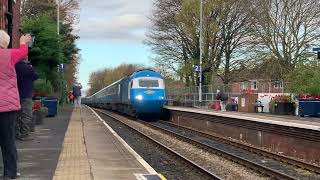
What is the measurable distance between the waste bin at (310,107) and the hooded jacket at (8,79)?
24.2 meters

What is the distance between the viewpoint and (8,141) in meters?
7.84

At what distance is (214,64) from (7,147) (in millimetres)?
48795

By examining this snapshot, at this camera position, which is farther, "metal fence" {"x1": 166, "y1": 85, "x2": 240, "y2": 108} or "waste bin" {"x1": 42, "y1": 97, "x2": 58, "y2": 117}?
"metal fence" {"x1": 166, "y1": 85, "x2": 240, "y2": 108}

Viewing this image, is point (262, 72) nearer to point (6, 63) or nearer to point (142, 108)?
point (142, 108)

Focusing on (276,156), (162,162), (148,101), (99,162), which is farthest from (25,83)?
(148,101)

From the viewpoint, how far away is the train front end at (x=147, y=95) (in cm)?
3206

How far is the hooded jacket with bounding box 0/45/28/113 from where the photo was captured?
24.6 ft

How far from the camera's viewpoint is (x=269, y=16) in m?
49.3

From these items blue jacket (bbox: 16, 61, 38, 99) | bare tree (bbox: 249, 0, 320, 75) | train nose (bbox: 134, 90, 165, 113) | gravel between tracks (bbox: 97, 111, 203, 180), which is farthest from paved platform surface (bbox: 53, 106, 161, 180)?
bare tree (bbox: 249, 0, 320, 75)

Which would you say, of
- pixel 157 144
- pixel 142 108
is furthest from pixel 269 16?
pixel 157 144

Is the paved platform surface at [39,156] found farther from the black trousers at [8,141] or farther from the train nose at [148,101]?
the train nose at [148,101]

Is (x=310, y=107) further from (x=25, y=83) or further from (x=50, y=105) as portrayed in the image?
(x=25, y=83)

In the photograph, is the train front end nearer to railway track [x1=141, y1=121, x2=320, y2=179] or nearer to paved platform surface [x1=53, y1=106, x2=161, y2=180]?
railway track [x1=141, y1=121, x2=320, y2=179]

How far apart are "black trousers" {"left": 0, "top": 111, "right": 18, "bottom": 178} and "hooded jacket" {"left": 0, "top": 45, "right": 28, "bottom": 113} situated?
15 centimetres
